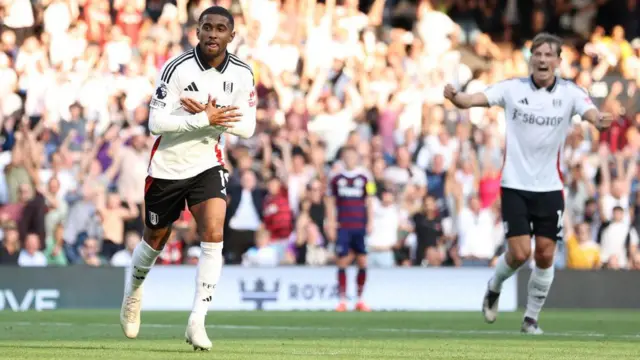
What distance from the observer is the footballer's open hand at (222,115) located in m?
10.5

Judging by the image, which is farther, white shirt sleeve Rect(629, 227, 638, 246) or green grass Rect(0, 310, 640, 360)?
white shirt sleeve Rect(629, 227, 638, 246)

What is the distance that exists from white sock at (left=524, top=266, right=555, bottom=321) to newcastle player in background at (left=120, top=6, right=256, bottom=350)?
13.3ft

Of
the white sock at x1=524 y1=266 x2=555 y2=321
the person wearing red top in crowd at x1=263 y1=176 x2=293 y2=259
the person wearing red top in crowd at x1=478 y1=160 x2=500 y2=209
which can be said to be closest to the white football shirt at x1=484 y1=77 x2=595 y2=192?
the white sock at x1=524 y1=266 x2=555 y2=321

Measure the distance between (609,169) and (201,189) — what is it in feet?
43.6

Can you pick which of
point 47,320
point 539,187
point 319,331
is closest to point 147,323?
point 47,320

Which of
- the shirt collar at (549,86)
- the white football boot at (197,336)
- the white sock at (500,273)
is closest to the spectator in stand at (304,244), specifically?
the white sock at (500,273)

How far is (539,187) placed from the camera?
1349cm

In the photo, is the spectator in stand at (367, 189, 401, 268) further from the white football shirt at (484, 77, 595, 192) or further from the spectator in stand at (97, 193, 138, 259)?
the white football shirt at (484, 77, 595, 192)

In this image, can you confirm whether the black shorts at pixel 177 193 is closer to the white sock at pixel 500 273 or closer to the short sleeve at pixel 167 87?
the short sleeve at pixel 167 87

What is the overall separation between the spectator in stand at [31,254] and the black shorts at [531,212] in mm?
8652

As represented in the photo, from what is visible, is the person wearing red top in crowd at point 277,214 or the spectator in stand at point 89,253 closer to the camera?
the spectator in stand at point 89,253

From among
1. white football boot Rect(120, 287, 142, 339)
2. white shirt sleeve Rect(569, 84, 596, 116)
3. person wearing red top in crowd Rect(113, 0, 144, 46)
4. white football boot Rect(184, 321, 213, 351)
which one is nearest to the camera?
white football boot Rect(184, 321, 213, 351)

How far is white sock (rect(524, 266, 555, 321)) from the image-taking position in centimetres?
1363

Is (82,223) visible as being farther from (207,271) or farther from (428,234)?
(207,271)
